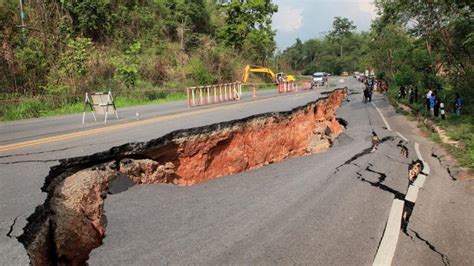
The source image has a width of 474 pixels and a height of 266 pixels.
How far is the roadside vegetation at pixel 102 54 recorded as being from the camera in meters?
22.5

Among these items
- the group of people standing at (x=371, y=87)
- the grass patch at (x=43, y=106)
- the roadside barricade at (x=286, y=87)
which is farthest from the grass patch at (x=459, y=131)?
the grass patch at (x=43, y=106)

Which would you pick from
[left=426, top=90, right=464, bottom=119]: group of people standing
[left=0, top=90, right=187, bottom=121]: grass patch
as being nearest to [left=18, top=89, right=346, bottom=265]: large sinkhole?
[left=426, top=90, right=464, bottom=119]: group of people standing

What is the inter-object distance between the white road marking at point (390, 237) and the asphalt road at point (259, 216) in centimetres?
9

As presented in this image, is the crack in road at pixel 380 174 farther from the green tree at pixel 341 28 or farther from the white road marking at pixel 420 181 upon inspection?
the green tree at pixel 341 28

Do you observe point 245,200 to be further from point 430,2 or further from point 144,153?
point 430,2

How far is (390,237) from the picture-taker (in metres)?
4.95

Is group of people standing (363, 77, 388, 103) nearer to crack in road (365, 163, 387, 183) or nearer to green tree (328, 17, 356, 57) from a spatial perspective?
crack in road (365, 163, 387, 183)

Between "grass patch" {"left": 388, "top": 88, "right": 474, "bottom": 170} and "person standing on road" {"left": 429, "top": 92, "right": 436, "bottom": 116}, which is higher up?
Result: "person standing on road" {"left": 429, "top": 92, "right": 436, "bottom": 116}

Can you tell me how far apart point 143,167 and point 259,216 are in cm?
321

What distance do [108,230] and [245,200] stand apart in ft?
7.22

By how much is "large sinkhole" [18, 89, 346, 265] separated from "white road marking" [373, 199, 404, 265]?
3.25 meters

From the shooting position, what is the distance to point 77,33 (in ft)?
105

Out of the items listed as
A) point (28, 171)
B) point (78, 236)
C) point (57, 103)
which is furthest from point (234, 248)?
point (57, 103)

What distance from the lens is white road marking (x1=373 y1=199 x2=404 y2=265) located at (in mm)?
4369
